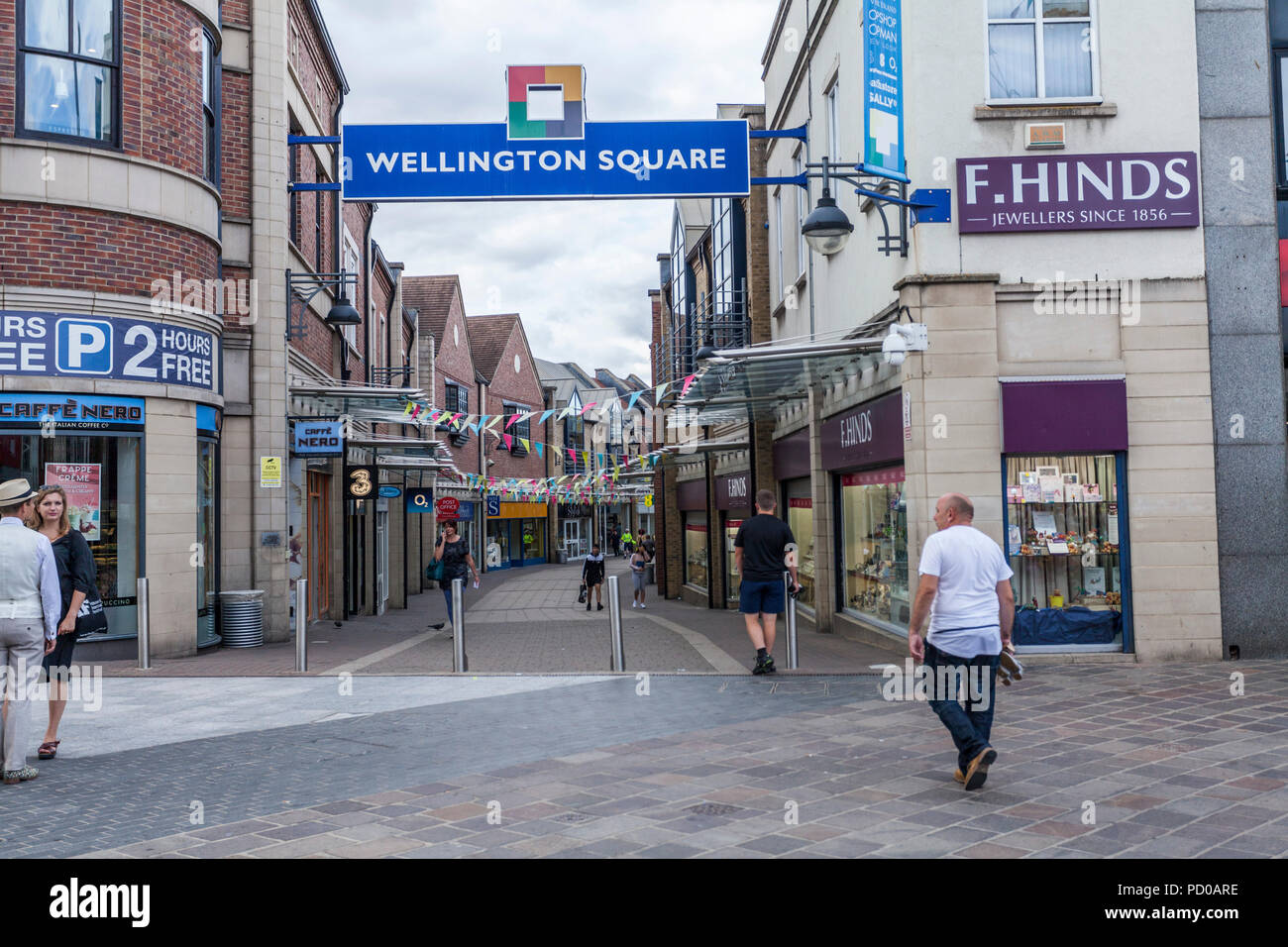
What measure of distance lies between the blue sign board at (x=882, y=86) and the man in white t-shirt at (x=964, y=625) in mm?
5368

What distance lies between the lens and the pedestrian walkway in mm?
11781

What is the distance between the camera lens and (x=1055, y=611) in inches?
440

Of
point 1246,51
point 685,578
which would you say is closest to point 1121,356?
point 1246,51

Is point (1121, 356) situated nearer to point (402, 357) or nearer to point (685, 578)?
point (685, 578)

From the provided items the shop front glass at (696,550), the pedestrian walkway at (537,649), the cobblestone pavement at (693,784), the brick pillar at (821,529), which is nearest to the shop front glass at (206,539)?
the pedestrian walkway at (537,649)

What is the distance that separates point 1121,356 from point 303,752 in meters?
8.34

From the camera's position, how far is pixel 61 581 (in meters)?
7.55

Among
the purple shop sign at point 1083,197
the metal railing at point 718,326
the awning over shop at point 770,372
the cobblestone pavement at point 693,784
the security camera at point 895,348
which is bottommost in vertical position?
the cobblestone pavement at point 693,784

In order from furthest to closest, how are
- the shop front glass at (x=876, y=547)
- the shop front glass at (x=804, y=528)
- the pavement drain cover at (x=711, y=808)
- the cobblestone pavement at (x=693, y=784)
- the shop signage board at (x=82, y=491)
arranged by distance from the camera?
the shop front glass at (x=804, y=528), the shop front glass at (x=876, y=547), the shop signage board at (x=82, y=491), the pavement drain cover at (x=711, y=808), the cobblestone pavement at (x=693, y=784)

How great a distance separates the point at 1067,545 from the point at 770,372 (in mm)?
4433

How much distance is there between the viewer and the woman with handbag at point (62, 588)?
734 centimetres

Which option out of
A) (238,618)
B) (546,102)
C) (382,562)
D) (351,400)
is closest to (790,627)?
(546,102)

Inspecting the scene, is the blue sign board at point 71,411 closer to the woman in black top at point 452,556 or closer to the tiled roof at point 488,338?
the woman in black top at point 452,556

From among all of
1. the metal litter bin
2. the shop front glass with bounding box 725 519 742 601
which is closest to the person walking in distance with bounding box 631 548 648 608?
the shop front glass with bounding box 725 519 742 601
